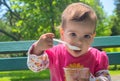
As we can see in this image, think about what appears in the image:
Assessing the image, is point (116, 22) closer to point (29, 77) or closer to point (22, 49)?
point (29, 77)

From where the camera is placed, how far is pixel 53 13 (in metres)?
20.9

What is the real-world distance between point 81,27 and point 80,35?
0.14 feet

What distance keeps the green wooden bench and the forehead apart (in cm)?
161

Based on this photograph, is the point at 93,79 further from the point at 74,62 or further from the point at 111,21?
the point at 111,21

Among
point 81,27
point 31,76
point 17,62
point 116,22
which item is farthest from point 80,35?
point 116,22

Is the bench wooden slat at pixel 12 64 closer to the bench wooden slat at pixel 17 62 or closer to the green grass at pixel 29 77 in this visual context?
the bench wooden slat at pixel 17 62

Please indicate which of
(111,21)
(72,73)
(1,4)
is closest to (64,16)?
(72,73)

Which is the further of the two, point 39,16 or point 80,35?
point 39,16

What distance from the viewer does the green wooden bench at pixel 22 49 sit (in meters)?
3.45

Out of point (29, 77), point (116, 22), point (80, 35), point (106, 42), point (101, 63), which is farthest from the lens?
point (116, 22)

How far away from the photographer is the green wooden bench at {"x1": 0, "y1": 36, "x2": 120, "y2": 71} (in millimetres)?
3447

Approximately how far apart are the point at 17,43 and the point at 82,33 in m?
1.82

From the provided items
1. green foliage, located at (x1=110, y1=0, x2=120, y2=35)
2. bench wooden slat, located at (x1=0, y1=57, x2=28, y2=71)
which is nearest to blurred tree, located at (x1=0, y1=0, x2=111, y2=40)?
bench wooden slat, located at (x1=0, y1=57, x2=28, y2=71)

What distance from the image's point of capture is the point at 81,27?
1793 millimetres
